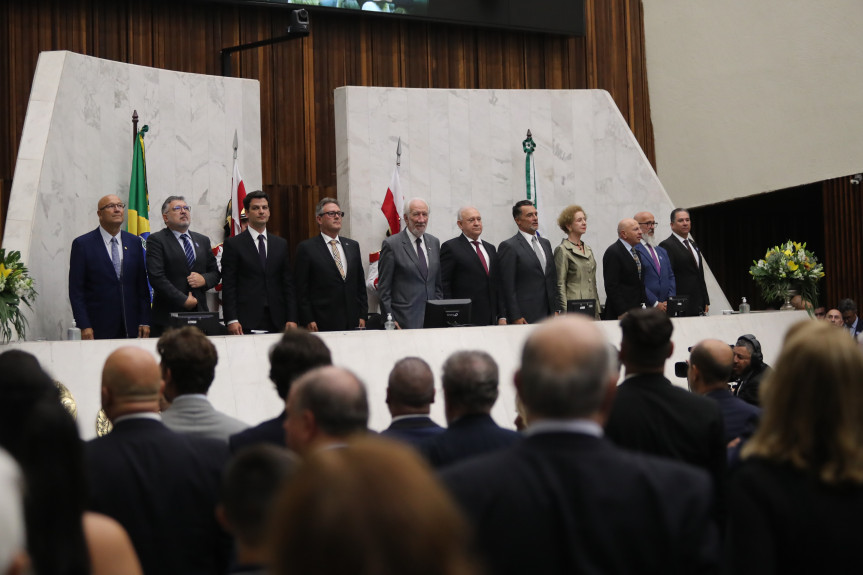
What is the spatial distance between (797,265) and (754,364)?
351 cm

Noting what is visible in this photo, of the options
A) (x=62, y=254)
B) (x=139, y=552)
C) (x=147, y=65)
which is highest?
(x=147, y=65)

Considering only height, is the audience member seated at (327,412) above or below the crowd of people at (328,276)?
below

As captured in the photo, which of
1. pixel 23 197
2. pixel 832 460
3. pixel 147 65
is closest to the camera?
pixel 832 460

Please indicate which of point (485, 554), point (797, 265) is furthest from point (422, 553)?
point (797, 265)

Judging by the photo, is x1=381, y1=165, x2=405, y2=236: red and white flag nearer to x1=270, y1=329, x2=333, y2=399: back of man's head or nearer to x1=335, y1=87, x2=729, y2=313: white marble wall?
x1=335, y1=87, x2=729, y2=313: white marble wall

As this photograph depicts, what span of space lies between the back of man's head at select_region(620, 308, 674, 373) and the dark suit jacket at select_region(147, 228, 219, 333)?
4377 millimetres

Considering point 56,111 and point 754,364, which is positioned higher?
point 56,111

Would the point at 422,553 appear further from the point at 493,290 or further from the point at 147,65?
the point at 147,65

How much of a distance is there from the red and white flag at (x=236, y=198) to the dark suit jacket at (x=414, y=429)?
6.38 metres

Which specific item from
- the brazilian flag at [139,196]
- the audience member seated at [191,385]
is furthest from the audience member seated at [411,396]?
the brazilian flag at [139,196]

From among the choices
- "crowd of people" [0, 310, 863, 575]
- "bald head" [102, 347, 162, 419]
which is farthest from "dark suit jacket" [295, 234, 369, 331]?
"bald head" [102, 347, 162, 419]

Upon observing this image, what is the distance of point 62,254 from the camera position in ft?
26.6

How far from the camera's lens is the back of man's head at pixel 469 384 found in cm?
303

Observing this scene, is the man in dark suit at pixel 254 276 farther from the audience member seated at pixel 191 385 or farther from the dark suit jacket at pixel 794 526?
the dark suit jacket at pixel 794 526
